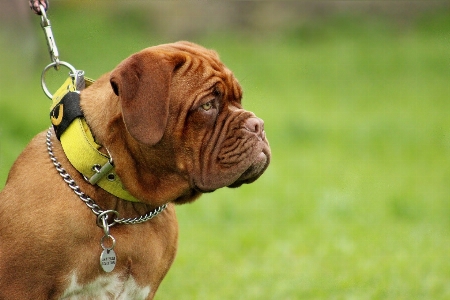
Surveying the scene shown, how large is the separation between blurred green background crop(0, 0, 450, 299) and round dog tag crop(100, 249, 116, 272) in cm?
149

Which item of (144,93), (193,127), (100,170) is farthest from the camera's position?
(193,127)

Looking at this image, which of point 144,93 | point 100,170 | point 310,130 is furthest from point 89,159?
point 310,130

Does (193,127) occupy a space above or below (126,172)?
above

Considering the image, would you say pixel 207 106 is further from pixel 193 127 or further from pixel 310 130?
pixel 310 130

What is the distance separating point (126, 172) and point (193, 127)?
0.39 m

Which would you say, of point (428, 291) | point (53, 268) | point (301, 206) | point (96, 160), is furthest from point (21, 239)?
point (301, 206)

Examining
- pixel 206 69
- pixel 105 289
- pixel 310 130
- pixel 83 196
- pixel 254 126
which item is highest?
pixel 206 69

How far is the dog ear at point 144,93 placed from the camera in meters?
3.59

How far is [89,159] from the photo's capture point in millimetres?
3734

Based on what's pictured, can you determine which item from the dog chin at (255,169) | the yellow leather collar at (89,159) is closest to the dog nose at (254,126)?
the dog chin at (255,169)

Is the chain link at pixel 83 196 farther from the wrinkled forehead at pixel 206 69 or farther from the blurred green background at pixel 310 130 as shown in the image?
the blurred green background at pixel 310 130

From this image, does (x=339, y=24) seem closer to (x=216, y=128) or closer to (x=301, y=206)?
(x=301, y=206)

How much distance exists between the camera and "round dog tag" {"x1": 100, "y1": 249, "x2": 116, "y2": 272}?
3.73 metres

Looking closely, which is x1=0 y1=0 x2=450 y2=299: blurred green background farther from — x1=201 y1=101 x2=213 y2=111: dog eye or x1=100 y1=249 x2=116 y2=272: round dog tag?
x1=100 y1=249 x2=116 y2=272: round dog tag
